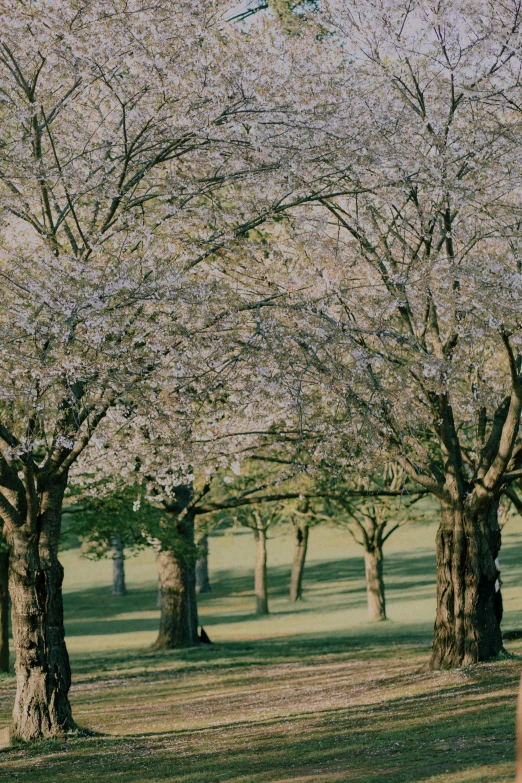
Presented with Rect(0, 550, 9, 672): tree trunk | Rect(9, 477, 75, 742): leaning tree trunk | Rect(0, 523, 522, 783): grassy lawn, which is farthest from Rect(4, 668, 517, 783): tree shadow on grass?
Rect(0, 550, 9, 672): tree trunk

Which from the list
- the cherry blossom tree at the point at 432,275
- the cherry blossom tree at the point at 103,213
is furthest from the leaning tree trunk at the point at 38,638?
the cherry blossom tree at the point at 432,275

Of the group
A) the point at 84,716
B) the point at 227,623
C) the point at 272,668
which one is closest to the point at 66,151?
the point at 84,716

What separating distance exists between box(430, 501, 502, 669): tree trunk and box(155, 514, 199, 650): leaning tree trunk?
10812 mm

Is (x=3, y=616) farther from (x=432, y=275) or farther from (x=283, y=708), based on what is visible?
(x=432, y=275)

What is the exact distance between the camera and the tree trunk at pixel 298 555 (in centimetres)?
4084

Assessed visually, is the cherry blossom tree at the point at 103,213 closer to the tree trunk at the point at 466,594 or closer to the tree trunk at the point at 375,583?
the tree trunk at the point at 466,594

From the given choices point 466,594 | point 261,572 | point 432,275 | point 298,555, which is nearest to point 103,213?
point 432,275

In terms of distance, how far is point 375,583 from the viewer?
118 ft

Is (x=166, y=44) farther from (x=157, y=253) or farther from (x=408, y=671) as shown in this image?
(x=408, y=671)

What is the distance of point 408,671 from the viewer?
18281 millimetres

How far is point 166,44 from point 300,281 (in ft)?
13.6

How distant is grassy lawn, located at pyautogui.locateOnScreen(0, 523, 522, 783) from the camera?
32.8 ft

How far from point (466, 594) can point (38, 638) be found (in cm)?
779

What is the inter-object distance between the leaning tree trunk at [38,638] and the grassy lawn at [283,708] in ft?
1.25
